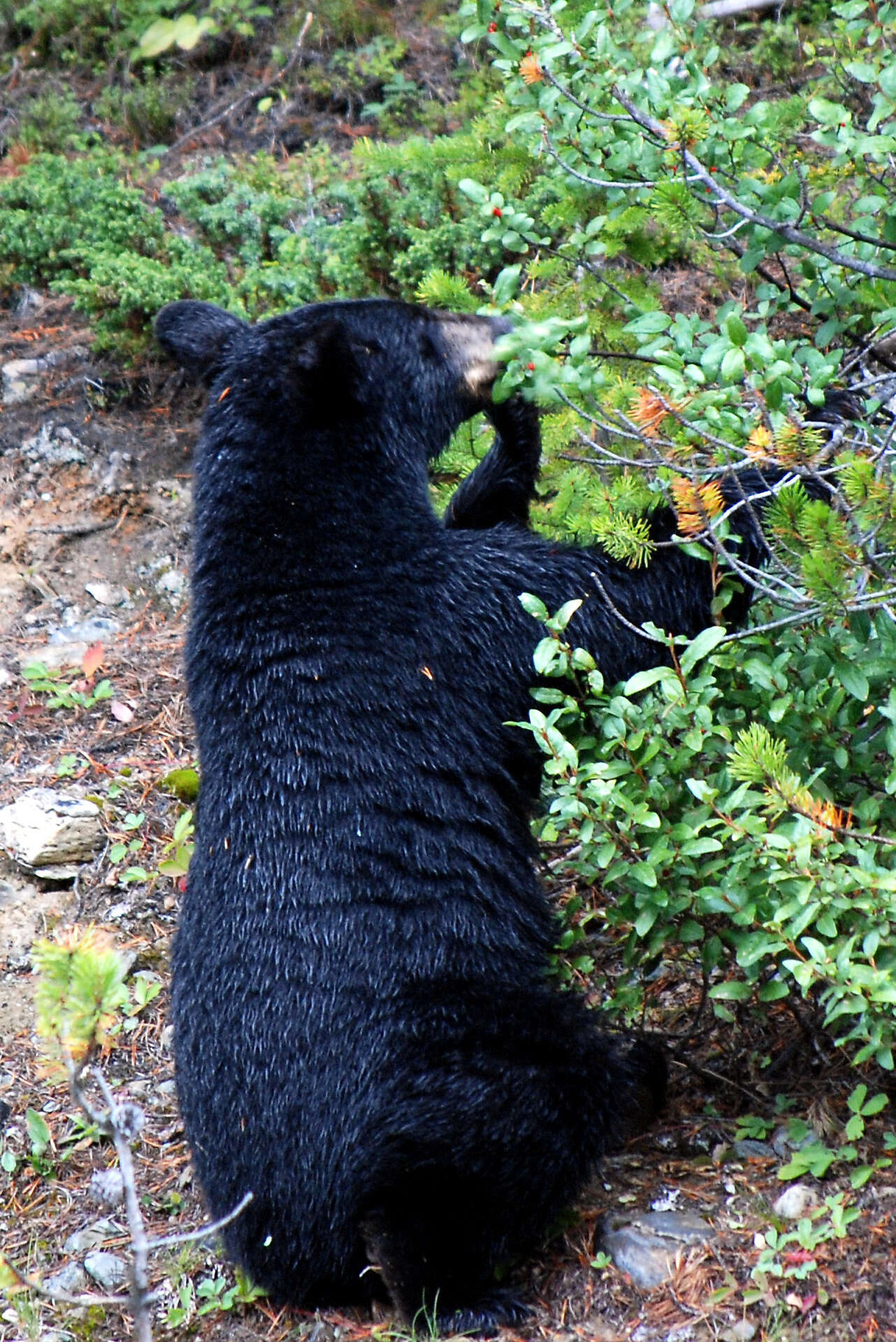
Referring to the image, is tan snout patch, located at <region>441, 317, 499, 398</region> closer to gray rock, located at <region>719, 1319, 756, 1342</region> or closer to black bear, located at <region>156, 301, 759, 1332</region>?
black bear, located at <region>156, 301, 759, 1332</region>

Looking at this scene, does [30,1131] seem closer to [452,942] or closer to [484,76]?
[452,942]

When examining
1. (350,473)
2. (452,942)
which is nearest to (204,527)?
(350,473)

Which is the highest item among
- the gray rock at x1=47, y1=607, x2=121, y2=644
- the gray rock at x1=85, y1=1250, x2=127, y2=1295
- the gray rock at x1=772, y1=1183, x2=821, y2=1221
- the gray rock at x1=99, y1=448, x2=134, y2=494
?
the gray rock at x1=772, y1=1183, x2=821, y2=1221

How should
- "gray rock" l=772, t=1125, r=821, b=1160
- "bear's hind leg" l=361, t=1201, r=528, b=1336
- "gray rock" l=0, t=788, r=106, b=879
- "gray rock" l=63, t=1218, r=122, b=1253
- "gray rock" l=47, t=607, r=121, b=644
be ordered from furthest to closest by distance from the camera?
"gray rock" l=47, t=607, r=121, b=644 → "gray rock" l=0, t=788, r=106, b=879 → "gray rock" l=63, t=1218, r=122, b=1253 → "gray rock" l=772, t=1125, r=821, b=1160 → "bear's hind leg" l=361, t=1201, r=528, b=1336

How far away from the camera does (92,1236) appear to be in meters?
3.81

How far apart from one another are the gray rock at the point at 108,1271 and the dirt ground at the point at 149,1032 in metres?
0.08

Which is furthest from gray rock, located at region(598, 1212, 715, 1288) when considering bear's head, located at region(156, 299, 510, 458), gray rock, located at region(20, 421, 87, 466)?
gray rock, located at region(20, 421, 87, 466)

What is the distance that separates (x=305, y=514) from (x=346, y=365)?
473 millimetres

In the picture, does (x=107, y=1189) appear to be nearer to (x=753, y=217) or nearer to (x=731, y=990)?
(x=731, y=990)

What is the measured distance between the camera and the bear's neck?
3.68 m

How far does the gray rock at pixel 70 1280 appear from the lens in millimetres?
3646

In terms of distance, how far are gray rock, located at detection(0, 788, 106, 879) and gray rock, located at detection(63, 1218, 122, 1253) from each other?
148cm

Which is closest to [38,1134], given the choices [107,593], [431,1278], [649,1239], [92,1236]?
[92,1236]

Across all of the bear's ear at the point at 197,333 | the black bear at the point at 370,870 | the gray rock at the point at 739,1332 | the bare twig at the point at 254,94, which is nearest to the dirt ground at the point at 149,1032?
the gray rock at the point at 739,1332
